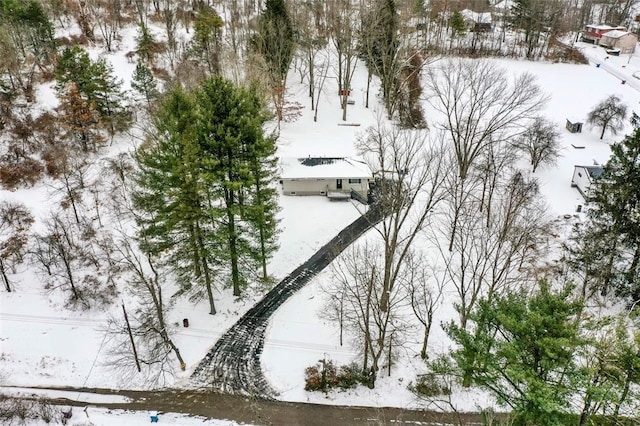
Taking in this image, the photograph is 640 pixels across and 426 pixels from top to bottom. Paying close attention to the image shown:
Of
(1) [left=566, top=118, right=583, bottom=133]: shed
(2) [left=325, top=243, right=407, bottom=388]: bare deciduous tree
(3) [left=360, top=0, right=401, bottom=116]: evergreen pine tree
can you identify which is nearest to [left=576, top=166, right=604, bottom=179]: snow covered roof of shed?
(1) [left=566, top=118, right=583, bottom=133]: shed

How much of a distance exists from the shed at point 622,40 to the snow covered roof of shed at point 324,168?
58.5m

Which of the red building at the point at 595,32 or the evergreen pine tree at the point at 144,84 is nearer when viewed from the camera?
the evergreen pine tree at the point at 144,84

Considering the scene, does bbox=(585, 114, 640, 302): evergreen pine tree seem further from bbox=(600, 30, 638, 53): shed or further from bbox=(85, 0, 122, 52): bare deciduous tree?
bbox=(600, 30, 638, 53): shed

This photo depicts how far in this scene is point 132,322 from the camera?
27.7m

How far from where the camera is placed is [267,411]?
23.0 metres

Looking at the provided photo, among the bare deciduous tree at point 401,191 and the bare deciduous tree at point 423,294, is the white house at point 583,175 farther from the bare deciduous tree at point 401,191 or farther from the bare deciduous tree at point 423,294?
the bare deciduous tree at point 423,294

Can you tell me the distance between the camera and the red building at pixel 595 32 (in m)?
74.6

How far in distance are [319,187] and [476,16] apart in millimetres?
55196

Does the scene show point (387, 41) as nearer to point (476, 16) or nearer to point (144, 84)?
point (144, 84)

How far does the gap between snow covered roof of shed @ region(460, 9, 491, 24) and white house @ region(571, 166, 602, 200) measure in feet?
143

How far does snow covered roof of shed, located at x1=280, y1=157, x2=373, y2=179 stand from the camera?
3875cm

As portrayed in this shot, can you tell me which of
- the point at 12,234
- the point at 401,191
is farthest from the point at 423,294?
the point at 12,234

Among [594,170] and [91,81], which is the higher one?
[91,81]

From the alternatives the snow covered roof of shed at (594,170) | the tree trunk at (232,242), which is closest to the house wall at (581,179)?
the snow covered roof of shed at (594,170)
